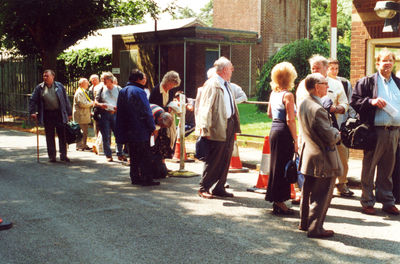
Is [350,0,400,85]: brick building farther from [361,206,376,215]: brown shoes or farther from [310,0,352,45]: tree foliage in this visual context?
[310,0,352,45]: tree foliage

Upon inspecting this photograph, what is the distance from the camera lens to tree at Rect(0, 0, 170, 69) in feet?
65.5

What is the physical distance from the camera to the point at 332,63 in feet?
24.6

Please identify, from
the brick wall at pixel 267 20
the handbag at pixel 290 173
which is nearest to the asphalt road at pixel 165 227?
the handbag at pixel 290 173

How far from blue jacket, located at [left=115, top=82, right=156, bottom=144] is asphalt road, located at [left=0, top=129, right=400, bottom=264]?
0.81 meters

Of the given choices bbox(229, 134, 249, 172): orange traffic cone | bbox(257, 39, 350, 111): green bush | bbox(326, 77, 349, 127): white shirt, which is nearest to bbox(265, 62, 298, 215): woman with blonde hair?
bbox(326, 77, 349, 127): white shirt

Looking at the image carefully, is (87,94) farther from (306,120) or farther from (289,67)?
(306,120)

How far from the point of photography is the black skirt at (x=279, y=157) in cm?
632

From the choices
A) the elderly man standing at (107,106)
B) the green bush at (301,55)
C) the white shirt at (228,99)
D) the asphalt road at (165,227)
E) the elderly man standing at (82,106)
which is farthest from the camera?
the green bush at (301,55)

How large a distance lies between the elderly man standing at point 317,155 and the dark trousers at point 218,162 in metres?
1.87

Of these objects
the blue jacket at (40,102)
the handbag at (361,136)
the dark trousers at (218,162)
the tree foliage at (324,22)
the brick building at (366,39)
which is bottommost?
the dark trousers at (218,162)

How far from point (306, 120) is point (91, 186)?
4.09m

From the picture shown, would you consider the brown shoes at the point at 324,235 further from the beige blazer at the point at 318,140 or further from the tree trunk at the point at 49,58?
the tree trunk at the point at 49,58

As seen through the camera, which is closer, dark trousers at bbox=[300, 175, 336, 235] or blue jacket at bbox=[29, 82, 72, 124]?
dark trousers at bbox=[300, 175, 336, 235]

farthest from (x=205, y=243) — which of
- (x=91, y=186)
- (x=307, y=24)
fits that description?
(x=307, y=24)
